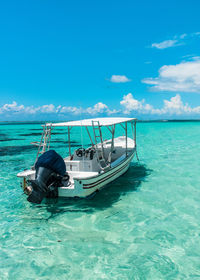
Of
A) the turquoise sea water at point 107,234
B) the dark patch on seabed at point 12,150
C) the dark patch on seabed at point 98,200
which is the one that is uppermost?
the dark patch on seabed at point 12,150

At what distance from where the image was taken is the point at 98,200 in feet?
29.7

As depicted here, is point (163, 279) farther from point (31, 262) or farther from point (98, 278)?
point (31, 262)

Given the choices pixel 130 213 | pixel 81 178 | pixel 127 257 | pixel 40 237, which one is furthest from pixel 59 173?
pixel 127 257

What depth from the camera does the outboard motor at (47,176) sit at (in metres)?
7.37

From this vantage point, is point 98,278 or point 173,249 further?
point 173,249

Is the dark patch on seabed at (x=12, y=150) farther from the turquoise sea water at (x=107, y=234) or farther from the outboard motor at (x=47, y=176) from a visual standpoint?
the outboard motor at (x=47, y=176)

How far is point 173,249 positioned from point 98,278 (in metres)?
2.22

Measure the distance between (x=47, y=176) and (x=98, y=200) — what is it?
2505 millimetres

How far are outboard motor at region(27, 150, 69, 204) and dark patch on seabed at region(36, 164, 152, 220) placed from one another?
0.77 m

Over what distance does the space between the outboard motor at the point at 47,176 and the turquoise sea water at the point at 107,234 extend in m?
0.89

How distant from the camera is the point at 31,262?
5.48 meters

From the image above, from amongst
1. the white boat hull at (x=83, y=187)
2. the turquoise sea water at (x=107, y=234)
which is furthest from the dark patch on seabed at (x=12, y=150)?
the white boat hull at (x=83, y=187)

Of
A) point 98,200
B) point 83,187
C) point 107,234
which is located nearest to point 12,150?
point 98,200

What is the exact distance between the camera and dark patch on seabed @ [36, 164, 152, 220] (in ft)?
Answer: 27.1
